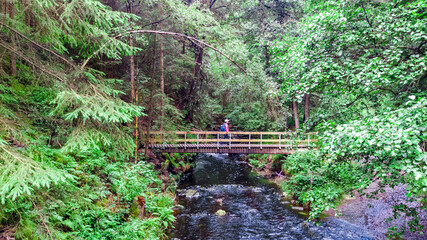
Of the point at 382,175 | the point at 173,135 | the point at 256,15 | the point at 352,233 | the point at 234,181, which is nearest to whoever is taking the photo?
the point at 382,175

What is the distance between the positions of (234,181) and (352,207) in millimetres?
6396

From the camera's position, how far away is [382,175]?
3.28 m

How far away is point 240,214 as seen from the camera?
985 centimetres

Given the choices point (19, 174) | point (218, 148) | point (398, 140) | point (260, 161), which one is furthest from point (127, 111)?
point (260, 161)

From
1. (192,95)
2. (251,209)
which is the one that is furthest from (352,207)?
(192,95)

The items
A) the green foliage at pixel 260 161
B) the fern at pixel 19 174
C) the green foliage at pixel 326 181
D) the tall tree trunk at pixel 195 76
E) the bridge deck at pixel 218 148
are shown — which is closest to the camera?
the fern at pixel 19 174

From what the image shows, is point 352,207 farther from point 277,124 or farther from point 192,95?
point 192,95

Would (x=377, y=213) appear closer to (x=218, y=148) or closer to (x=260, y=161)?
(x=218, y=148)

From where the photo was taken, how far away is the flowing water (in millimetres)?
8094

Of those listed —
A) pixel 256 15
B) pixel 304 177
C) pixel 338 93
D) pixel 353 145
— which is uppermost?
pixel 256 15

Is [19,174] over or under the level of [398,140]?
under

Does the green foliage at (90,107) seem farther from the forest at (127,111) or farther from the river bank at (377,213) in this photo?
the river bank at (377,213)

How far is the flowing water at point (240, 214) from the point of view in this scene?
809cm

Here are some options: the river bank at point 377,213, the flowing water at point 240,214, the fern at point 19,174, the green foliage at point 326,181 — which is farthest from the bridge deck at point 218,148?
the fern at point 19,174
